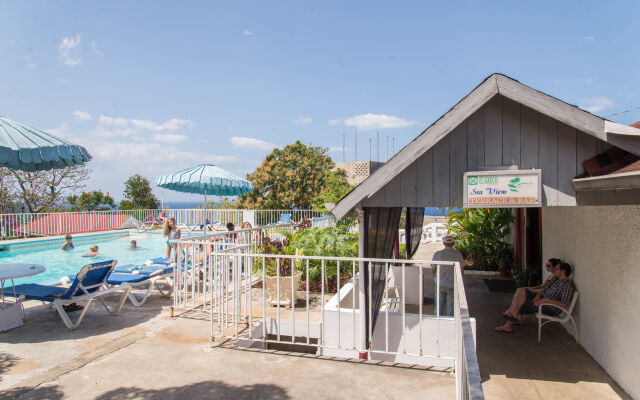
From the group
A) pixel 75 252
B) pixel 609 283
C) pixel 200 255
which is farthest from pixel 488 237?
pixel 75 252

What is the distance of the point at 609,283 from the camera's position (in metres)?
4.55

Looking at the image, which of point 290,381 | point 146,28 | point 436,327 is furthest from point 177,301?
point 146,28

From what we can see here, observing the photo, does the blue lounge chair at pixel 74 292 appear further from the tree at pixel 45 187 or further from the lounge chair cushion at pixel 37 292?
the tree at pixel 45 187

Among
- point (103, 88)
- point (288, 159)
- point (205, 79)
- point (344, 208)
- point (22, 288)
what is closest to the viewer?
point (344, 208)

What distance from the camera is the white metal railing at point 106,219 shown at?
729 inches

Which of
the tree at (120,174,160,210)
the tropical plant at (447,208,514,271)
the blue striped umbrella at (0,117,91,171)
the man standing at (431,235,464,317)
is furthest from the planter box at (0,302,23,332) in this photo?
the tree at (120,174,160,210)

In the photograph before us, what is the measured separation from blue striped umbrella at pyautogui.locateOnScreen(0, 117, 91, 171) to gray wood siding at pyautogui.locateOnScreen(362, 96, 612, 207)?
14.9ft

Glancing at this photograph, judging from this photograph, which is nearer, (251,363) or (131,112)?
(251,363)

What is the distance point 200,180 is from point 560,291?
27.6 ft

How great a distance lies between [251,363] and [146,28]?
11.8 m

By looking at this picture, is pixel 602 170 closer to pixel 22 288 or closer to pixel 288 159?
pixel 22 288

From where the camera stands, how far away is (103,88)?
18078mm

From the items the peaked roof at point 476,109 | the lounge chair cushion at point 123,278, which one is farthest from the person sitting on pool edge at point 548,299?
the lounge chair cushion at point 123,278

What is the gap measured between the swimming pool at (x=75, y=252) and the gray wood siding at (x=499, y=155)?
38.8 feet
